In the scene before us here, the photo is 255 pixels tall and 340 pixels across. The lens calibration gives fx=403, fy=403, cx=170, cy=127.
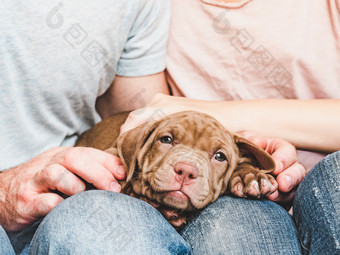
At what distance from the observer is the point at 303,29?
2.72 m

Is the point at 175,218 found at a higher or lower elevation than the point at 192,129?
lower

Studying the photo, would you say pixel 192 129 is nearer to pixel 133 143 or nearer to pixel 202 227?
pixel 133 143

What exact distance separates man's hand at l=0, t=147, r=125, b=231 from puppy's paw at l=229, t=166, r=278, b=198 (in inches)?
24.2

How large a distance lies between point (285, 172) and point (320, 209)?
464 mm

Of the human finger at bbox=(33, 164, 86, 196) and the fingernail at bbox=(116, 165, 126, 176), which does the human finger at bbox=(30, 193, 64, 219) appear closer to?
the human finger at bbox=(33, 164, 86, 196)

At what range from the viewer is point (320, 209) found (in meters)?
1.69

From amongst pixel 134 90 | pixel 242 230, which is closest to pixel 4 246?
pixel 242 230

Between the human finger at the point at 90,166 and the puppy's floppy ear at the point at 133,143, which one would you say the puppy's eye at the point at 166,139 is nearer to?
the puppy's floppy ear at the point at 133,143

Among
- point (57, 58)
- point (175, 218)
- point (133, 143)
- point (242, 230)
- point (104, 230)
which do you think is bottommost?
point (175, 218)

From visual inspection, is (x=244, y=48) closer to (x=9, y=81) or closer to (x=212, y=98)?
(x=212, y=98)

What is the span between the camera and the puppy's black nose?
6.59 ft

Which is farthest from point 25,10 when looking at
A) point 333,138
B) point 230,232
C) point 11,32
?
point 333,138

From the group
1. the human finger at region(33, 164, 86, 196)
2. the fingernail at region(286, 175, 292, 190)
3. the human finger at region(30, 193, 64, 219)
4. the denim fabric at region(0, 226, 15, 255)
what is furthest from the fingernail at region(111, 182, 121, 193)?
the fingernail at region(286, 175, 292, 190)

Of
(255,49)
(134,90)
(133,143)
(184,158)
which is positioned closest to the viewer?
(184,158)
